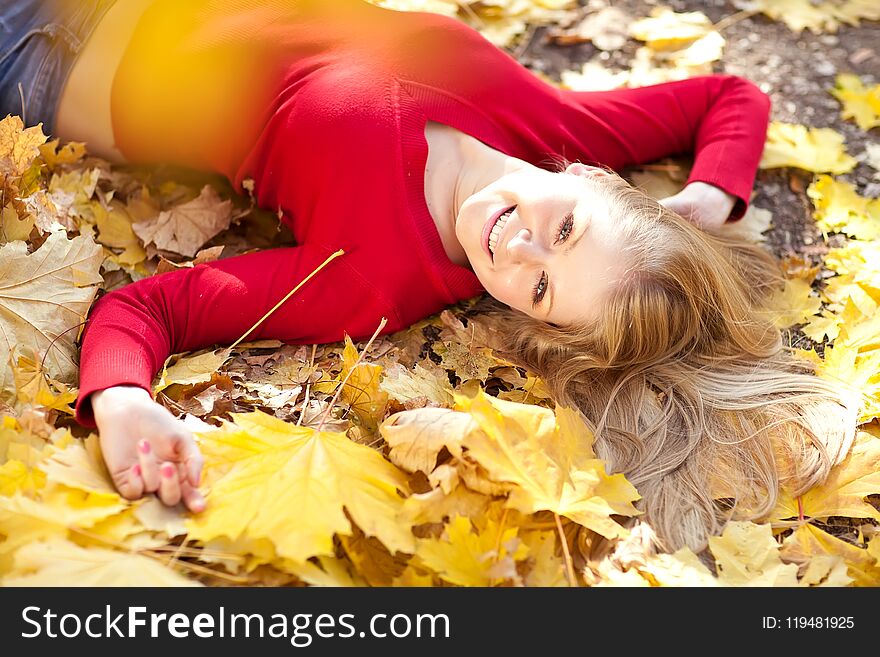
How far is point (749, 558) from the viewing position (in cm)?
199

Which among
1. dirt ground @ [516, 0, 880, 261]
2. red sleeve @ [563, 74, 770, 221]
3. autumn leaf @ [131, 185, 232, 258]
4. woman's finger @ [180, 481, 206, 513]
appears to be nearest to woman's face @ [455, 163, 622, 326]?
red sleeve @ [563, 74, 770, 221]

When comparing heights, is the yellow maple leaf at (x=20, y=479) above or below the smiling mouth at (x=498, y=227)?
below

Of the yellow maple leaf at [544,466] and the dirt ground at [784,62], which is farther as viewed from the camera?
the dirt ground at [784,62]

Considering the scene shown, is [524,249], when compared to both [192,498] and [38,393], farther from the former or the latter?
[38,393]

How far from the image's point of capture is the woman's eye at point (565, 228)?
230 centimetres

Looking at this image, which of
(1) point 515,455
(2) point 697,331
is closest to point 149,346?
(1) point 515,455

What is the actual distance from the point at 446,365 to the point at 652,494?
0.76 meters

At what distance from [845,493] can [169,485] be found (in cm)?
176

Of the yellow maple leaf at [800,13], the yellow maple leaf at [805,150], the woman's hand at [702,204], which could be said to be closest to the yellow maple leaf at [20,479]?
the woman's hand at [702,204]

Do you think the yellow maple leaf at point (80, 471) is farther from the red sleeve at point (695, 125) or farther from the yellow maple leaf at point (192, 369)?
the red sleeve at point (695, 125)

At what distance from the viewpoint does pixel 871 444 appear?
89.6 inches

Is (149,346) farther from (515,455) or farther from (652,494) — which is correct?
(652,494)

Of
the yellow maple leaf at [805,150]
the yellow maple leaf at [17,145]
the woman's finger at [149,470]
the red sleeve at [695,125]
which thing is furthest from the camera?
the yellow maple leaf at [805,150]

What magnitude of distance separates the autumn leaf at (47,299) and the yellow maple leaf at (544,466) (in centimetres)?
113
